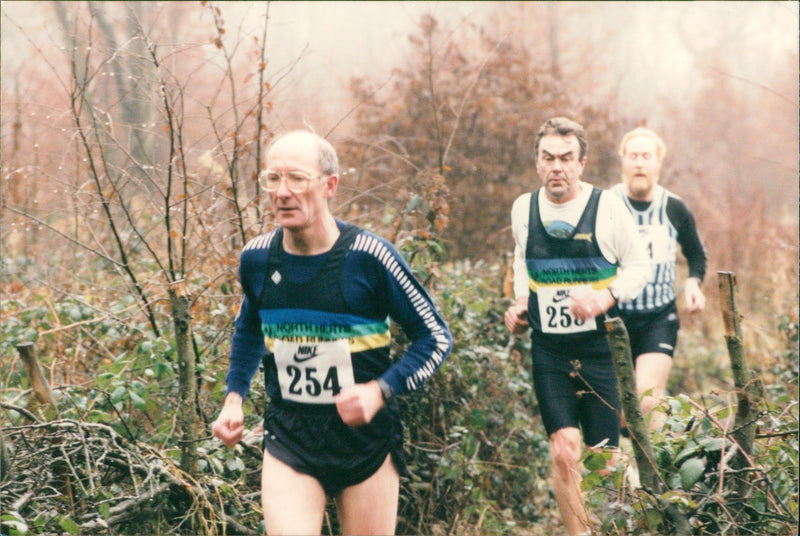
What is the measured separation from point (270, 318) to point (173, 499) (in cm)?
151

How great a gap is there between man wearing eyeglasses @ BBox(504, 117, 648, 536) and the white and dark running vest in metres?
1.13

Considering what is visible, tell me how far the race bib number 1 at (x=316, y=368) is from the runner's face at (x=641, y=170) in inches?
128

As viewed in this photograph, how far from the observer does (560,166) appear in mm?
4758

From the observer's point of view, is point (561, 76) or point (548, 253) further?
point (561, 76)

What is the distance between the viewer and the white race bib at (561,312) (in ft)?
15.5

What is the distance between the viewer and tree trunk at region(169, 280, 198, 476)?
4.33 meters

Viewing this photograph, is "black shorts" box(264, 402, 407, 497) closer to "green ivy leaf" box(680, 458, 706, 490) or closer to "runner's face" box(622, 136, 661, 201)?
"green ivy leaf" box(680, 458, 706, 490)

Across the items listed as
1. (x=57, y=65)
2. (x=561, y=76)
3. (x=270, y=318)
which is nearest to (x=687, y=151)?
(x=561, y=76)

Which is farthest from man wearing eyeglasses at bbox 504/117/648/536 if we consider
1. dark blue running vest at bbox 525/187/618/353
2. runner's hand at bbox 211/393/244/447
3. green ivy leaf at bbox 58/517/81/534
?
green ivy leaf at bbox 58/517/81/534

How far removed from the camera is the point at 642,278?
4.67m

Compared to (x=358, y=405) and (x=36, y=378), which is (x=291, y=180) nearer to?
(x=358, y=405)

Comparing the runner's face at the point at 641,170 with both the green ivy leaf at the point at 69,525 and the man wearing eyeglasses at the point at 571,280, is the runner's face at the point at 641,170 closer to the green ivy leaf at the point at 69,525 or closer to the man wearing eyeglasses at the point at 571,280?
the man wearing eyeglasses at the point at 571,280

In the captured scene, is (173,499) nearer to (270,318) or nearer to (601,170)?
(270,318)

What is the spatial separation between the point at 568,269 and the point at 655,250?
4.53ft
